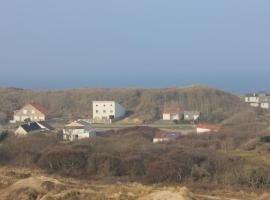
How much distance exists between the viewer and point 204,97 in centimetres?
5641

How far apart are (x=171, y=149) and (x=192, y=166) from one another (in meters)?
3.58

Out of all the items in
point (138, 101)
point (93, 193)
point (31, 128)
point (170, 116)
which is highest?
point (138, 101)

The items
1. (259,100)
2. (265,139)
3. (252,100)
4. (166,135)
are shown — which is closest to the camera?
(265,139)

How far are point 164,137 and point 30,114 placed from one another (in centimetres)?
1705

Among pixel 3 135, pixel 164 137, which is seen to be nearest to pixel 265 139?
pixel 164 137

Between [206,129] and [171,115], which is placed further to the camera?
[171,115]

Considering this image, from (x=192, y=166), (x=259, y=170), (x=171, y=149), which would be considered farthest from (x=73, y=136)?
(x=259, y=170)

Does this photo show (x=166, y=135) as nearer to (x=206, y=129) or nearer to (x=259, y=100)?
(x=206, y=129)

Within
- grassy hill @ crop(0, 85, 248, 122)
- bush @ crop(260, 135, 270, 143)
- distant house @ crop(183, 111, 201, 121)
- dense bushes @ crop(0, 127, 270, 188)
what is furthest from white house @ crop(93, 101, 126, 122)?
bush @ crop(260, 135, 270, 143)

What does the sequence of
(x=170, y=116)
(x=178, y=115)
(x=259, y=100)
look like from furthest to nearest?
(x=259, y=100), (x=170, y=116), (x=178, y=115)

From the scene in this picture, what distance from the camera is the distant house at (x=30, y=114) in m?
48.1

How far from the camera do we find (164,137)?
34.4m

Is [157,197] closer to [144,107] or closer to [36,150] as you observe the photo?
[36,150]

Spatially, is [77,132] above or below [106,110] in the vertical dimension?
below
